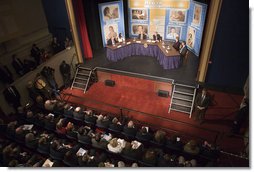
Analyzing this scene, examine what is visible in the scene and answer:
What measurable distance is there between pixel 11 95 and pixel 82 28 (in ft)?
17.4

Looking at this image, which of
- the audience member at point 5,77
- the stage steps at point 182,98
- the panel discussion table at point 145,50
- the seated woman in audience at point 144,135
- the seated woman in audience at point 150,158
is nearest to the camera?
the seated woman in audience at point 150,158

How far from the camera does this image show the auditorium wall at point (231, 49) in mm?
7504

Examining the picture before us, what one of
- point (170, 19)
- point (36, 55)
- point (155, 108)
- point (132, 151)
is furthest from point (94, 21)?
point (132, 151)

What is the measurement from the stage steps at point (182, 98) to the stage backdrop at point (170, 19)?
9.59ft

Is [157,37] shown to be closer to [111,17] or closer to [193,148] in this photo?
[111,17]

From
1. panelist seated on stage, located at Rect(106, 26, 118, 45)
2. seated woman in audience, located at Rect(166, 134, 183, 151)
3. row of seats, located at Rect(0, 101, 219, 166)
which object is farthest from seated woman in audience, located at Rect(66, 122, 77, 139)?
panelist seated on stage, located at Rect(106, 26, 118, 45)

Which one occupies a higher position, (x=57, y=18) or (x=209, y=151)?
(x=57, y=18)

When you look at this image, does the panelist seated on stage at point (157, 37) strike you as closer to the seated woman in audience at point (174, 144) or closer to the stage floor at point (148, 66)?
the stage floor at point (148, 66)

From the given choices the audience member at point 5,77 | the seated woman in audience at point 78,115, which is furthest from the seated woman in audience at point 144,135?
the audience member at point 5,77

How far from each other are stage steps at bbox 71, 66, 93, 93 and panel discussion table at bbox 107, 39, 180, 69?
5.36 feet

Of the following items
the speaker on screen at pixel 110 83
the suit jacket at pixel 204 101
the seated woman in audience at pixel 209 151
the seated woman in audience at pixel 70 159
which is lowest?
the speaker on screen at pixel 110 83

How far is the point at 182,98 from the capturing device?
8.97 metres

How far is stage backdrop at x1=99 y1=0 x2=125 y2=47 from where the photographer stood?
12.1 meters

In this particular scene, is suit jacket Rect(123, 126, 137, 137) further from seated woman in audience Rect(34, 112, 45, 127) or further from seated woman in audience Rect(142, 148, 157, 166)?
seated woman in audience Rect(34, 112, 45, 127)
